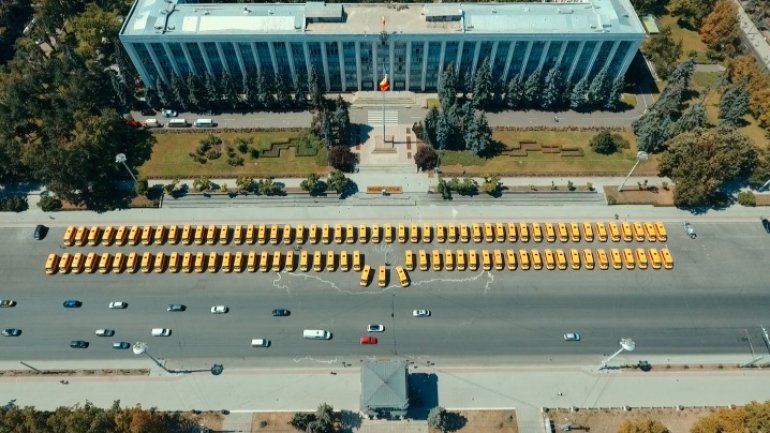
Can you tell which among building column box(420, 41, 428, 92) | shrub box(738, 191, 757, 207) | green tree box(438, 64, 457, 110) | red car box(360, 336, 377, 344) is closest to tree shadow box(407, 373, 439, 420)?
red car box(360, 336, 377, 344)

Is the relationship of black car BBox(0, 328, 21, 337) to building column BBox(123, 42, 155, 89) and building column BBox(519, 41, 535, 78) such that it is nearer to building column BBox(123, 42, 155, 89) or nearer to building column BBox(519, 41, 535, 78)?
building column BBox(123, 42, 155, 89)

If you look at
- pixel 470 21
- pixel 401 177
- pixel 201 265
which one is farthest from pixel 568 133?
pixel 201 265

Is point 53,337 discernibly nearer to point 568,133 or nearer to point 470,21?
point 470,21

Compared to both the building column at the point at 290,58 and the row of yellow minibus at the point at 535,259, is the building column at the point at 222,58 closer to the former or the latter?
the building column at the point at 290,58

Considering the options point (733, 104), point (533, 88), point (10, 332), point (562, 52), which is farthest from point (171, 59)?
point (733, 104)

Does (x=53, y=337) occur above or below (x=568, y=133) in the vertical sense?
below

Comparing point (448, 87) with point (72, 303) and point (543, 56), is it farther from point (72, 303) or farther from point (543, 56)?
point (72, 303)
